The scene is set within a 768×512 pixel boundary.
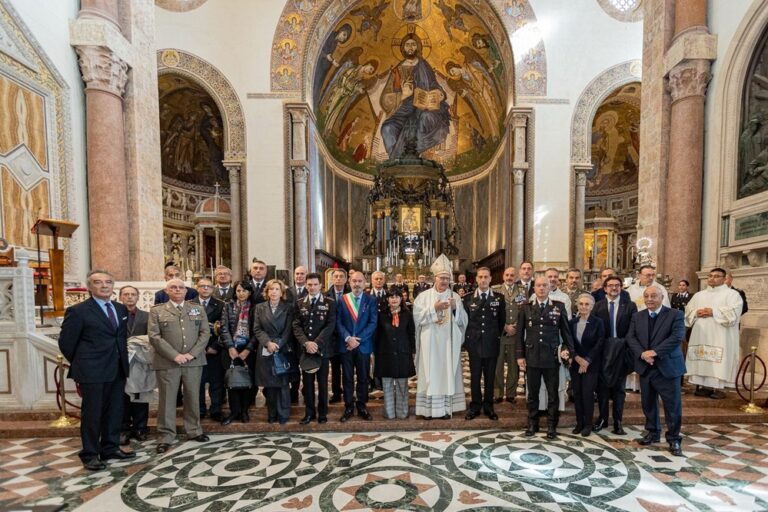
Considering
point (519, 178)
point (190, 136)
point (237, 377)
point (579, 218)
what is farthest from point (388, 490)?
point (190, 136)

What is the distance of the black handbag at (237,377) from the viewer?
4414mm

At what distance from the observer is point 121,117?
6.94m

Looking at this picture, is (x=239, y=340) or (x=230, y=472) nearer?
(x=230, y=472)

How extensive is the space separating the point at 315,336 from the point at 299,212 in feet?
29.3

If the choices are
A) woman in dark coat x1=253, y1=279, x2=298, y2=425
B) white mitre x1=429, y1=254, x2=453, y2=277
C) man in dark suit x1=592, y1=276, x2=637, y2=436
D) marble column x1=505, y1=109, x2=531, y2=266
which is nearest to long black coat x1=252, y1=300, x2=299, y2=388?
woman in dark coat x1=253, y1=279, x2=298, y2=425

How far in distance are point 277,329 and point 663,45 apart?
8.63 meters

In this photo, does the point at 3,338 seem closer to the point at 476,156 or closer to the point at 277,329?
the point at 277,329

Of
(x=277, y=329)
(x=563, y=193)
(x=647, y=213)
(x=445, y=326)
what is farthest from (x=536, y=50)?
(x=277, y=329)

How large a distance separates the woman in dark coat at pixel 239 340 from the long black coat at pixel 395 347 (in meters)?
1.58

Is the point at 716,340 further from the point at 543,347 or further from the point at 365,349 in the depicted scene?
the point at 365,349

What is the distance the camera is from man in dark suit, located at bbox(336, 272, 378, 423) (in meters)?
4.66

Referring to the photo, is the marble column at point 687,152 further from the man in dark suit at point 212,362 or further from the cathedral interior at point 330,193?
the man in dark suit at point 212,362

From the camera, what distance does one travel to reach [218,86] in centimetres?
1256

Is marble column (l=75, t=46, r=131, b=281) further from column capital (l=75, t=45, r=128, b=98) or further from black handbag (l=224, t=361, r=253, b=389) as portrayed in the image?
black handbag (l=224, t=361, r=253, b=389)
